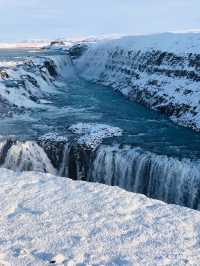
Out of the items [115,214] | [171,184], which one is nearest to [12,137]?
[171,184]

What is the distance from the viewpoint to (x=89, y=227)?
1068cm

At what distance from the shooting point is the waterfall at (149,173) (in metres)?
21.2

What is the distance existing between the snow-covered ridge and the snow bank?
7.77 m

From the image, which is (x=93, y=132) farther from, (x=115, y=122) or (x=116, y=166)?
(x=116, y=166)

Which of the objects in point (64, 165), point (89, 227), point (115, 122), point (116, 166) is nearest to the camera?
point (89, 227)

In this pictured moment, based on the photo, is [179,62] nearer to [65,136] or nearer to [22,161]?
[65,136]

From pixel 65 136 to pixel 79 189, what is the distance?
14.9 m

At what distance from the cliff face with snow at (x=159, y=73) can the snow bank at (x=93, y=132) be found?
6484mm

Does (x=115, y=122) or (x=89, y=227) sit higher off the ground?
(x=89, y=227)

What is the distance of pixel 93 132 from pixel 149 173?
22.6 feet

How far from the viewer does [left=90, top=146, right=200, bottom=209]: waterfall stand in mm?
21219

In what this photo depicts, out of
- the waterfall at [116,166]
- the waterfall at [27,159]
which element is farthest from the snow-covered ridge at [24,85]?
the waterfall at [116,166]

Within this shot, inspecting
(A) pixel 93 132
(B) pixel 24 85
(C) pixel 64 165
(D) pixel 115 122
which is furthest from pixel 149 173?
(B) pixel 24 85

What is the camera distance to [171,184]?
70.9 feet
